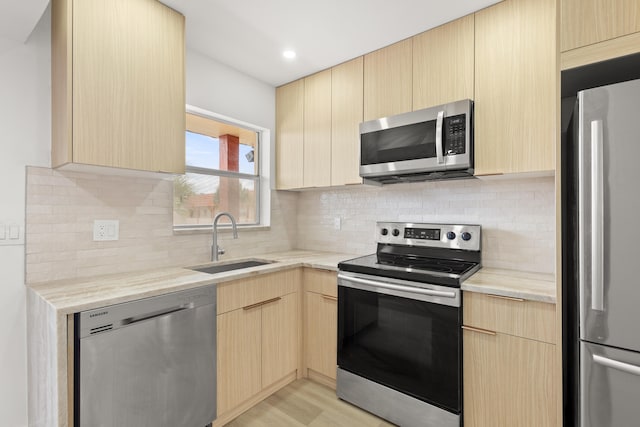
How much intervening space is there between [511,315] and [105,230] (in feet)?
7.39

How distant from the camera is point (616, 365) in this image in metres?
1.12

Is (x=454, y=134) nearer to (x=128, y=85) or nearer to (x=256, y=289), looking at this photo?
(x=256, y=289)

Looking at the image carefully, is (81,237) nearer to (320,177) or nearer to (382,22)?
(320,177)

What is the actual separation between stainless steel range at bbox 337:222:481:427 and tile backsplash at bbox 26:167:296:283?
120 cm

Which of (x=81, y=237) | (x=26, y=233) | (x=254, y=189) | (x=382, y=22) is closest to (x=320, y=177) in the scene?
(x=254, y=189)

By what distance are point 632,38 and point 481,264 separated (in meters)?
1.39

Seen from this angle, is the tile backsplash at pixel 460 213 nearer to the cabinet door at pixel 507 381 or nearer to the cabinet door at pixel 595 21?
the cabinet door at pixel 507 381

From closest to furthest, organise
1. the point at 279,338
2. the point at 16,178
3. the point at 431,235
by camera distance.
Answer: the point at 16,178 < the point at 279,338 < the point at 431,235

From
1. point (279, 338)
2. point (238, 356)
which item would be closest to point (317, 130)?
point (279, 338)

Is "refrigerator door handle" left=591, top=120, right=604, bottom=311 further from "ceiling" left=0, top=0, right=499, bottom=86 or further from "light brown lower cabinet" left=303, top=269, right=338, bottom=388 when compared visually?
"light brown lower cabinet" left=303, top=269, right=338, bottom=388

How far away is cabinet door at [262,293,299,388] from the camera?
211 centimetres

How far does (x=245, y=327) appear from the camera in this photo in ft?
6.47

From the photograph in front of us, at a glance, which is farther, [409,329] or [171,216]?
[171,216]

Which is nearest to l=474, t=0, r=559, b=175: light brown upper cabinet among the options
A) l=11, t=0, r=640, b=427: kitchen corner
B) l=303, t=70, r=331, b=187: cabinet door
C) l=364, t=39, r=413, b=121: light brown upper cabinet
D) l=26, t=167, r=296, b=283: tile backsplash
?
l=11, t=0, r=640, b=427: kitchen corner
